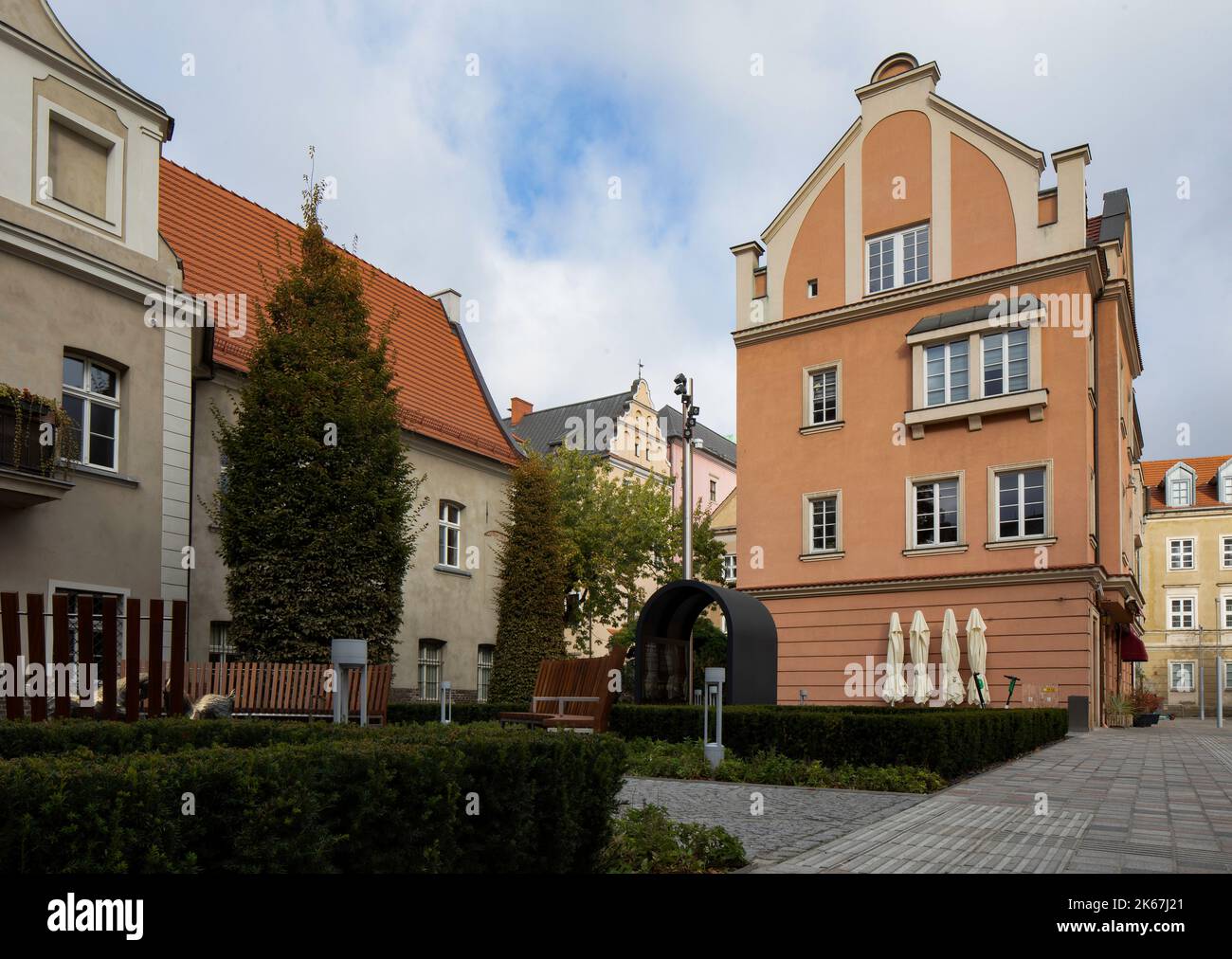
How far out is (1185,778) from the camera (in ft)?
41.9

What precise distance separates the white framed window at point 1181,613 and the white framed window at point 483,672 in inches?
1857

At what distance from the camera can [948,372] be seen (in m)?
26.9

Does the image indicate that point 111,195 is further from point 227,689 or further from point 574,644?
point 574,644

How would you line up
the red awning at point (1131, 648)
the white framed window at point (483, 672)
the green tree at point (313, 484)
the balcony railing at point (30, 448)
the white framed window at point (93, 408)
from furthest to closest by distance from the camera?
1. the red awning at point (1131, 648)
2. the white framed window at point (483, 672)
3. the green tree at point (313, 484)
4. the white framed window at point (93, 408)
5. the balcony railing at point (30, 448)

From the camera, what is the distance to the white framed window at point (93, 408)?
16.0 m

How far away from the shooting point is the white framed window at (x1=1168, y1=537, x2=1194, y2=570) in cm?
5922

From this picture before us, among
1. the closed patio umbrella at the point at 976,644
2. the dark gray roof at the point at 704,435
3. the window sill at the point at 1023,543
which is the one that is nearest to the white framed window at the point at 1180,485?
the dark gray roof at the point at 704,435

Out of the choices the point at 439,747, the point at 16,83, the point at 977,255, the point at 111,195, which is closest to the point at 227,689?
the point at 111,195

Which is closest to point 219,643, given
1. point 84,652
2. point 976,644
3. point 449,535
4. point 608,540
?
point 449,535

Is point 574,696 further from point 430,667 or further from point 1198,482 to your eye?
point 1198,482

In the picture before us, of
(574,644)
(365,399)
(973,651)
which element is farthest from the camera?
(574,644)

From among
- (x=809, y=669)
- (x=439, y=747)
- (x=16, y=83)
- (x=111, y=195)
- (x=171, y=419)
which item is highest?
(x=16, y=83)

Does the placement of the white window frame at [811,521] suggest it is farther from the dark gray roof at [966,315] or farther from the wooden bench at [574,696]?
the wooden bench at [574,696]
